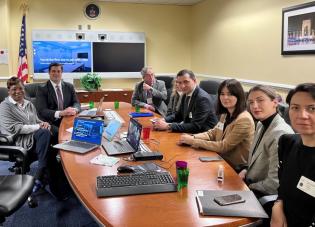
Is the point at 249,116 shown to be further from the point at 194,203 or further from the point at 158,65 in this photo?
the point at 158,65

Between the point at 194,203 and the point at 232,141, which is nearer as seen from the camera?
the point at 194,203

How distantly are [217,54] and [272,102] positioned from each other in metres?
4.04

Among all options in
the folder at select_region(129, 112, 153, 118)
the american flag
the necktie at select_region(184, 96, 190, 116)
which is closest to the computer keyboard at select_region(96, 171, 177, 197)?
the necktie at select_region(184, 96, 190, 116)

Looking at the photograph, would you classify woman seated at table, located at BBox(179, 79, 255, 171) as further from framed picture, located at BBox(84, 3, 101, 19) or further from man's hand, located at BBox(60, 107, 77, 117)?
framed picture, located at BBox(84, 3, 101, 19)

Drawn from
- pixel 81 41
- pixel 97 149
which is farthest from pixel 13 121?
pixel 81 41

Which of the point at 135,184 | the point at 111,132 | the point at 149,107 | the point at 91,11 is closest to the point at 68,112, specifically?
the point at 149,107

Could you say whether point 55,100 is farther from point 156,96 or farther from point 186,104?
point 186,104

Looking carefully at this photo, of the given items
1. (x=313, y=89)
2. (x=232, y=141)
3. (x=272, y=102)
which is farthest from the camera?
(x=232, y=141)

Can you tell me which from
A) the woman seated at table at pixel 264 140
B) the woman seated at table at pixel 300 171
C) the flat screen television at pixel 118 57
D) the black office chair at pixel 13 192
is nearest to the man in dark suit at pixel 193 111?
the woman seated at table at pixel 264 140

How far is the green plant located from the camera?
6008mm

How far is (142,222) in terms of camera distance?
1.22 metres

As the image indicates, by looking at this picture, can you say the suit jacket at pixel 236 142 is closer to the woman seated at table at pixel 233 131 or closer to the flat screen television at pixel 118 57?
the woman seated at table at pixel 233 131

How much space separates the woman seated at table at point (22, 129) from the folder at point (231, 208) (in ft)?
6.50

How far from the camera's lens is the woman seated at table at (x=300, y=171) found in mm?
1314
